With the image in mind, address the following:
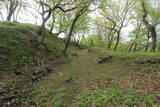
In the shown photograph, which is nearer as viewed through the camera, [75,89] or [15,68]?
[75,89]

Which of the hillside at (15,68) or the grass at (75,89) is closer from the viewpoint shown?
the grass at (75,89)

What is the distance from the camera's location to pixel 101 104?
3566 mm

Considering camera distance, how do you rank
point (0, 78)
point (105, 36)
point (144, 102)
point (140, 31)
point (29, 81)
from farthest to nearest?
1. point (105, 36)
2. point (140, 31)
3. point (29, 81)
4. point (0, 78)
5. point (144, 102)

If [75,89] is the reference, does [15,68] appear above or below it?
above

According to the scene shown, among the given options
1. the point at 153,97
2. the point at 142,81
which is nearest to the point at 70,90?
the point at 153,97

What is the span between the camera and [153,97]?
363 cm

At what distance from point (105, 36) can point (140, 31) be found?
12039mm

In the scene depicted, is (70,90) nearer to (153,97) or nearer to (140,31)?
(153,97)

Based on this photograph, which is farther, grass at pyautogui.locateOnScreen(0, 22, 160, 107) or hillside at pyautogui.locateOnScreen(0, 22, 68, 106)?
hillside at pyautogui.locateOnScreen(0, 22, 68, 106)

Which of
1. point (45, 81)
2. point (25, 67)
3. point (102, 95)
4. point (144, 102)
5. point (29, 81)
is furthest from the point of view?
point (25, 67)

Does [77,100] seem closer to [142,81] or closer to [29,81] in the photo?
[29,81]

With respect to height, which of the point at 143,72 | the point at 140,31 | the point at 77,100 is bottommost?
the point at 77,100

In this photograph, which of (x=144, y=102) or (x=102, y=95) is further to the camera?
(x=102, y=95)

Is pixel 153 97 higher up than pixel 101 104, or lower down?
higher up
